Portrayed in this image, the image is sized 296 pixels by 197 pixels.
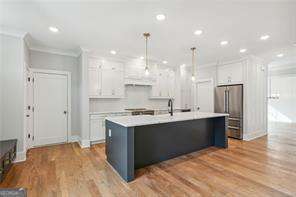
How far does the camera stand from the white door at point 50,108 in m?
4.46

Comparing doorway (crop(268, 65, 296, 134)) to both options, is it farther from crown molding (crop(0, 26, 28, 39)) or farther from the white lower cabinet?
crown molding (crop(0, 26, 28, 39))

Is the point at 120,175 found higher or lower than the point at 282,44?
lower

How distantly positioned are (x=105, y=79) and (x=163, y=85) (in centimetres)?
229

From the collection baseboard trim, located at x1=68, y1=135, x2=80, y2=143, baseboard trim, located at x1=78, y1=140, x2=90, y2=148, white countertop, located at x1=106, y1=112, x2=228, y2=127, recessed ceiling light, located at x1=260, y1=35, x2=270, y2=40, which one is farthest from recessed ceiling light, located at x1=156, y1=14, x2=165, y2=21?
baseboard trim, located at x1=68, y1=135, x2=80, y2=143

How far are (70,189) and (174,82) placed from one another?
5.12m

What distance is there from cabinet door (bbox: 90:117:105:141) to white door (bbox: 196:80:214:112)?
4025 mm

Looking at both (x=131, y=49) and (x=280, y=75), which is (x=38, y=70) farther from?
(x=280, y=75)

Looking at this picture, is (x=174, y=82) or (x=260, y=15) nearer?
(x=260, y=15)

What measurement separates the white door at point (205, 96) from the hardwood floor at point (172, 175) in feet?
8.08

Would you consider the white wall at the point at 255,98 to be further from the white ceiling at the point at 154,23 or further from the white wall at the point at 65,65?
the white wall at the point at 65,65

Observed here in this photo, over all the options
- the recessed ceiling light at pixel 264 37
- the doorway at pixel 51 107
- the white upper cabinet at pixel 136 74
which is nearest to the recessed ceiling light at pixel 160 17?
the recessed ceiling light at pixel 264 37

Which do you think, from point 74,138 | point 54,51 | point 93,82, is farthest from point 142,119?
point 54,51

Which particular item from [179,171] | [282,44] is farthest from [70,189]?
[282,44]

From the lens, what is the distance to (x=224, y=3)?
2.38m
